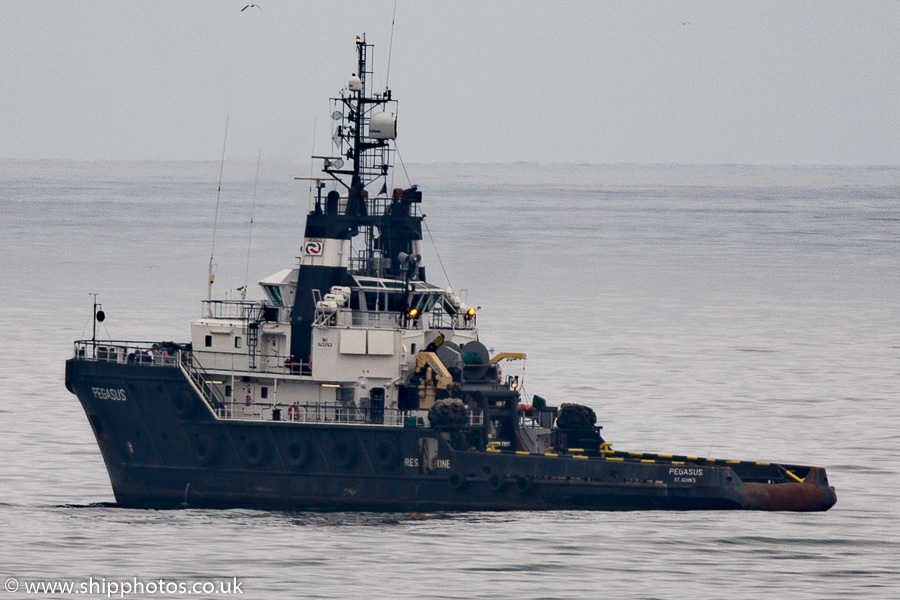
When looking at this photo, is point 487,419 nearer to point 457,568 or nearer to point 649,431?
point 457,568

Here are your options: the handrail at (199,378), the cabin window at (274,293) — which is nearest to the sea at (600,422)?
the handrail at (199,378)

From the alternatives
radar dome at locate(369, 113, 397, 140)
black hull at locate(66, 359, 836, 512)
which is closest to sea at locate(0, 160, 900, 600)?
black hull at locate(66, 359, 836, 512)

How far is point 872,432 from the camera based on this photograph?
234 ft

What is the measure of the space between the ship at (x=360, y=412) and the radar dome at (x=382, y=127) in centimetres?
4

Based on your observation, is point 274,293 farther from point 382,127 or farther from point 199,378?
point 382,127

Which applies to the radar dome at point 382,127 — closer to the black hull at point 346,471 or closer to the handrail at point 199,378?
the handrail at point 199,378

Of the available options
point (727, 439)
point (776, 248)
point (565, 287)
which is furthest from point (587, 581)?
point (776, 248)

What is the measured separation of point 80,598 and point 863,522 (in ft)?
71.7

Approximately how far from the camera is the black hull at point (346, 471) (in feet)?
178

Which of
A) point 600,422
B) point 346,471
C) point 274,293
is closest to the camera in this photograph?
point 346,471

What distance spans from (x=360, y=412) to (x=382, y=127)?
843 centimetres

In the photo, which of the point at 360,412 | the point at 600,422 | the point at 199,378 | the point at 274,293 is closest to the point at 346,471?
the point at 360,412

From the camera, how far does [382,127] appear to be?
57938 mm

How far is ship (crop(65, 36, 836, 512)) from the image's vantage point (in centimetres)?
5444
